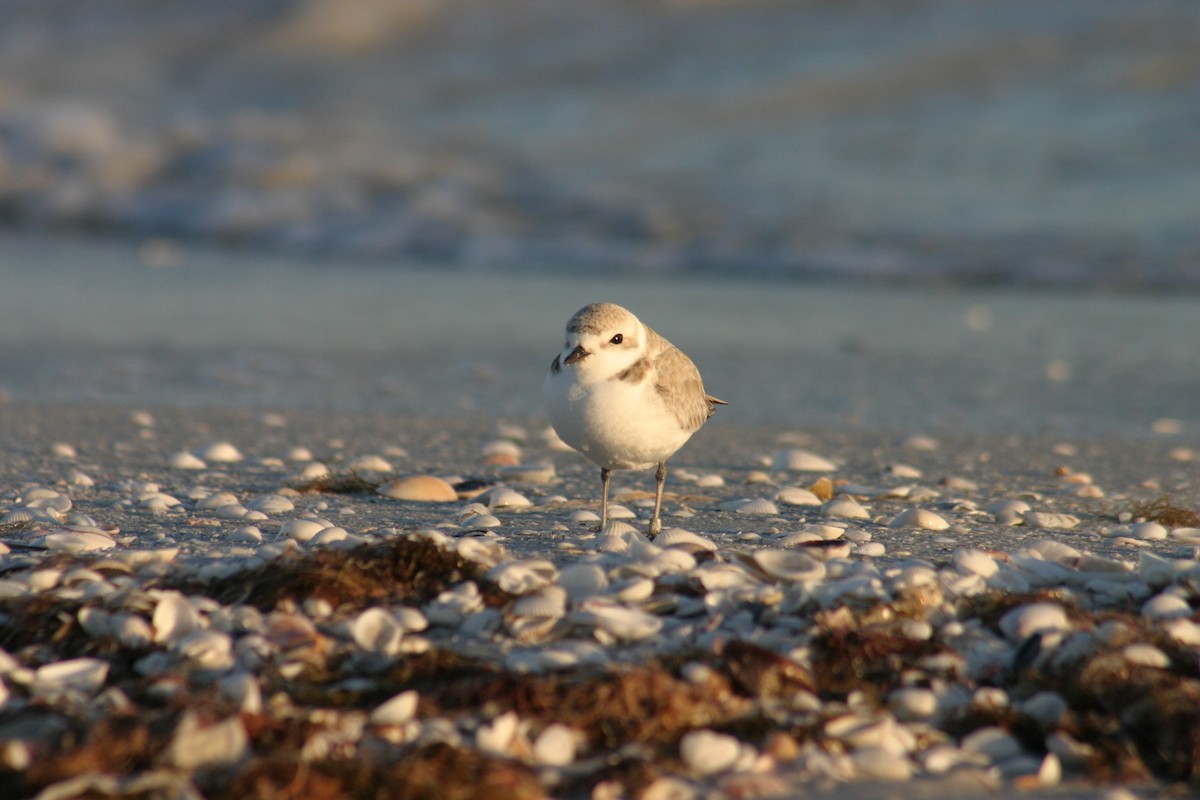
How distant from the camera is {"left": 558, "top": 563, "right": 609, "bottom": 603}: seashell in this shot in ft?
10.5

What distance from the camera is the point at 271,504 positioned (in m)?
4.35

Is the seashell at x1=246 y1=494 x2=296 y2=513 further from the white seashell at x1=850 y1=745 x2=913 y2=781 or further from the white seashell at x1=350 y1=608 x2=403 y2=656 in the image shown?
the white seashell at x1=850 y1=745 x2=913 y2=781

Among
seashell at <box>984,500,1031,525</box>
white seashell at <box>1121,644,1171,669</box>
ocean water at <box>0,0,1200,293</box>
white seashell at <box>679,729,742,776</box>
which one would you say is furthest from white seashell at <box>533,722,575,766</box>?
ocean water at <box>0,0,1200,293</box>

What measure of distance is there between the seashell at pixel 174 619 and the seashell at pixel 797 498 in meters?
2.32

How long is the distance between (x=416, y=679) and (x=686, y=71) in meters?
14.8

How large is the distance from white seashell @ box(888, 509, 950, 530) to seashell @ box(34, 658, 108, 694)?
8.29 ft

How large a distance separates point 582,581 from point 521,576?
0.16 meters

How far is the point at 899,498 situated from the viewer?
15.9 ft

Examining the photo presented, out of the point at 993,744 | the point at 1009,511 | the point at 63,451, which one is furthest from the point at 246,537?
the point at 1009,511

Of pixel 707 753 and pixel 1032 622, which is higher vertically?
pixel 1032 622

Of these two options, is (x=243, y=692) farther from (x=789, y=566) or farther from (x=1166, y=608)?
(x=1166, y=608)

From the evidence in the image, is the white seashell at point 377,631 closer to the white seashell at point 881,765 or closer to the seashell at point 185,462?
→ the white seashell at point 881,765

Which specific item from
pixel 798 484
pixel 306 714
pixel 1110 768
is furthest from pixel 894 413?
pixel 306 714

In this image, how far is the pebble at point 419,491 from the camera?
4.70m
